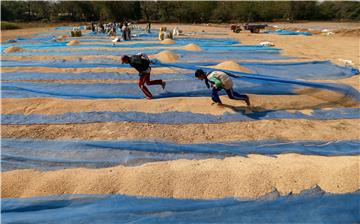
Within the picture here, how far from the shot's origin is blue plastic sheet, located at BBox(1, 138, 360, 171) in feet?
13.5

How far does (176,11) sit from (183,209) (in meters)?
50.4

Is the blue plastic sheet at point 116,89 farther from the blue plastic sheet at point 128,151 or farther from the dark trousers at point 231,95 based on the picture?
the blue plastic sheet at point 128,151

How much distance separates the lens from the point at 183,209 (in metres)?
3.11

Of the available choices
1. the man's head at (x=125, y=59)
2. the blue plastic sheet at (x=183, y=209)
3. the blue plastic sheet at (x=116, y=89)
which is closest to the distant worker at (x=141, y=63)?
the man's head at (x=125, y=59)

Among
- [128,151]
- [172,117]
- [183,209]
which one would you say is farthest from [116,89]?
[183,209]

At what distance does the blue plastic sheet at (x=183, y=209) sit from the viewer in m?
2.97

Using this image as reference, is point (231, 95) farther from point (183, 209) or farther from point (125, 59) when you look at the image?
point (183, 209)

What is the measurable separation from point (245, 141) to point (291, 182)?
129 centimetres

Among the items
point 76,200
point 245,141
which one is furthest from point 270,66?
point 76,200

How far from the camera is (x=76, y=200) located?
329 cm

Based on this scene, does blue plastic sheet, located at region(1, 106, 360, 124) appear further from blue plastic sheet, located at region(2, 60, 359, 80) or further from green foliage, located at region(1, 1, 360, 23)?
green foliage, located at region(1, 1, 360, 23)

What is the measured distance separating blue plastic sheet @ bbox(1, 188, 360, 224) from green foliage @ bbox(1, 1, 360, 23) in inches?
1903

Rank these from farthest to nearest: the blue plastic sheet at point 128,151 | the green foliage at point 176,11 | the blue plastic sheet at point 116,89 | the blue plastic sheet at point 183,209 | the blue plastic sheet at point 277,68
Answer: the green foliage at point 176,11, the blue plastic sheet at point 277,68, the blue plastic sheet at point 116,89, the blue plastic sheet at point 128,151, the blue plastic sheet at point 183,209

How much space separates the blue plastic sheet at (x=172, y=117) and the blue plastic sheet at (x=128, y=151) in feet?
3.15
